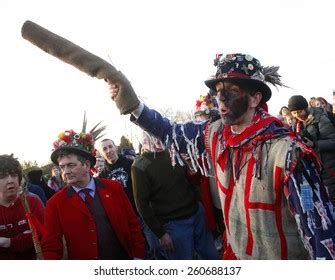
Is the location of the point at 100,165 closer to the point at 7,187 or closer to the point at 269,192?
the point at 7,187

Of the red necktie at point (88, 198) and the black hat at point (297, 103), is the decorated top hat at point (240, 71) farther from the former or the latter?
the black hat at point (297, 103)

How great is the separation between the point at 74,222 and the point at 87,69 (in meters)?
1.29

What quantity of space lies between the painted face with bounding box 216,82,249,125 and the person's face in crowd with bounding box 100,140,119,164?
319 cm

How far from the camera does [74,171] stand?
3340mm

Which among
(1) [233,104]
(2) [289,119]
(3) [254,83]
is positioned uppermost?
(2) [289,119]

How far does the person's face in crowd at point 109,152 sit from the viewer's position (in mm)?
5449

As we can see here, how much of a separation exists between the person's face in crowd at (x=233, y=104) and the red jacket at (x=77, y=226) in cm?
131

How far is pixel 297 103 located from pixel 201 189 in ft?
6.05

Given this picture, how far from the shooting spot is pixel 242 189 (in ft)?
Answer: 7.56

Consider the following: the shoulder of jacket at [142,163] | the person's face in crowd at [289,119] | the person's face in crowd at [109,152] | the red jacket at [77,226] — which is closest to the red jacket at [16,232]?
the red jacket at [77,226]

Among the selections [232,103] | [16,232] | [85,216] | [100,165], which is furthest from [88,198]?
[100,165]

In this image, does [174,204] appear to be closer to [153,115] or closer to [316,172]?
[153,115]

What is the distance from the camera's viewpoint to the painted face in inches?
92.7
